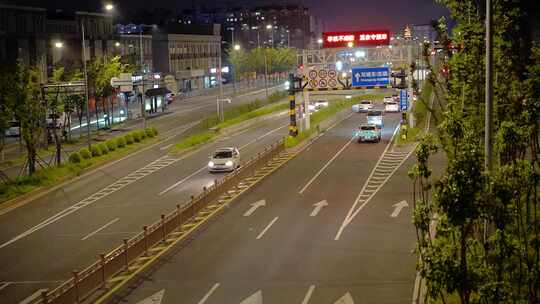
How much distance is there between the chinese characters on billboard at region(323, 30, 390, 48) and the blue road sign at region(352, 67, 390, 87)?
2.85m

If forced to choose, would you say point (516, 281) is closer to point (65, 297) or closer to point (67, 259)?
point (65, 297)

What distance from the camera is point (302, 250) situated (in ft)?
83.1

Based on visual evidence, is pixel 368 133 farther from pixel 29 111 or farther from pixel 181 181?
pixel 29 111

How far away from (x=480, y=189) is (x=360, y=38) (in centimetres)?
4870

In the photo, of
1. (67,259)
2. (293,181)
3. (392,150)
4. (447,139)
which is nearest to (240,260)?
(67,259)

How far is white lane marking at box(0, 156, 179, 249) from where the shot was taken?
30422 mm

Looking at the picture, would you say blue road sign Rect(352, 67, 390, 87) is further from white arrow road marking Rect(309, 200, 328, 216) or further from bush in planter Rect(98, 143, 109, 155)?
white arrow road marking Rect(309, 200, 328, 216)

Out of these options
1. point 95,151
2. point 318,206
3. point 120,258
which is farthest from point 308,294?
point 95,151

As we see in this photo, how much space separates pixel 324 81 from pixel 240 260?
34.4 meters

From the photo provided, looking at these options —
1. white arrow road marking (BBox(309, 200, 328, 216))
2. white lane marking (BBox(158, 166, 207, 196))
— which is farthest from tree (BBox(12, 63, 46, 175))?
white arrow road marking (BBox(309, 200, 328, 216))

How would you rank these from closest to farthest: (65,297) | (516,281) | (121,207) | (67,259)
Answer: (516,281) < (65,297) < (67,259) < (121,207)

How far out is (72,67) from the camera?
7669 centimetres

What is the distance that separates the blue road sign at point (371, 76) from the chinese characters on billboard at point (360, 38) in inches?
112

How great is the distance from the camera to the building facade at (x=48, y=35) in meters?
74.4
